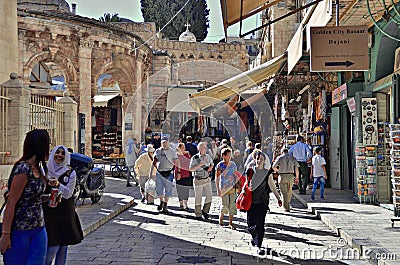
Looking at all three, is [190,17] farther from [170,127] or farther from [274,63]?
[274,63]

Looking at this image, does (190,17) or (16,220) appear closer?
(16,220)

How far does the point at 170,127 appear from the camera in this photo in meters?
27.9

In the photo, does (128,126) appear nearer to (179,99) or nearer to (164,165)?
(179,99)

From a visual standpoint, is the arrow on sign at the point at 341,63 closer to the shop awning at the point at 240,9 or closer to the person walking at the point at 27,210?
the shop awning at the point at 240,9

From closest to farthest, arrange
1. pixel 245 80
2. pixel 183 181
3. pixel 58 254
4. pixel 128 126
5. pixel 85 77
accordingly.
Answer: pixel 58 254 → pixel 183 181 → pixel 245 80 → pixel 85 77 → pixel 128 126

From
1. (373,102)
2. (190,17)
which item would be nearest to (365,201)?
(373,102)

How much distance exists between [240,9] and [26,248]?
14.8ft

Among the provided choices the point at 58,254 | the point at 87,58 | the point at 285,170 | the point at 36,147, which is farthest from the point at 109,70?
the point at 36,147

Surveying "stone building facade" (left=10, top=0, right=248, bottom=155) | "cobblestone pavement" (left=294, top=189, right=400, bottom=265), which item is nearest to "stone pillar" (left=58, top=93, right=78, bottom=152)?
"stone building facade" (left=10, top=0, right=248, bottom=155)

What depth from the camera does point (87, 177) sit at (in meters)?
12.2

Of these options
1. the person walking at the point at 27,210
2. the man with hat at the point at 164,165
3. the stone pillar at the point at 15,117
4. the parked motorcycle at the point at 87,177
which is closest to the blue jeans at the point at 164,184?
the man with hat at the point at 164,165

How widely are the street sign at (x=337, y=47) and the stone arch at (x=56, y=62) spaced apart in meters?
14.4

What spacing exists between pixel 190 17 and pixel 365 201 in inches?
1728

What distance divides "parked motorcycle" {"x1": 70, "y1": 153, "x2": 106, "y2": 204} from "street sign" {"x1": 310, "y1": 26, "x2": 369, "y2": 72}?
5542 mm
